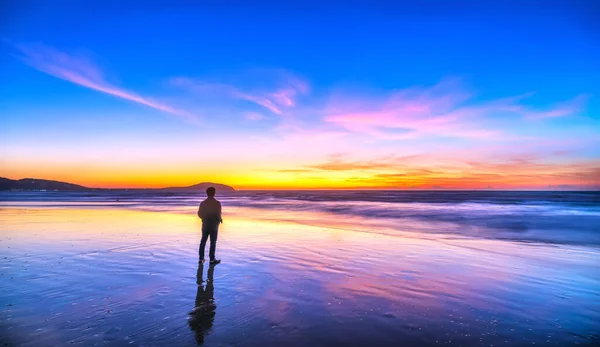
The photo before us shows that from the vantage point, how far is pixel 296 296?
7.19 metres

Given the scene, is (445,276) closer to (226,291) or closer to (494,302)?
(494,302)

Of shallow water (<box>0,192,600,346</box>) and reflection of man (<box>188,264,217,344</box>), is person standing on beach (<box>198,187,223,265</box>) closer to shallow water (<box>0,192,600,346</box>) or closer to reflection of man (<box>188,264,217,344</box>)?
shallow water (<box>0,192,600,346</box>)

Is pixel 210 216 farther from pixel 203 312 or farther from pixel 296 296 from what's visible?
pixel 203 312

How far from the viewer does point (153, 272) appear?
29.7 feet

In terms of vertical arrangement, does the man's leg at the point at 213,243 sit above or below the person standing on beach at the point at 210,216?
below

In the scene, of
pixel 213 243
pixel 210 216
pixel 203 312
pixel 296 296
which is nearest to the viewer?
pixel 203 312

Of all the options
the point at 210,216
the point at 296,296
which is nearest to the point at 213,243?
the point at 210,216

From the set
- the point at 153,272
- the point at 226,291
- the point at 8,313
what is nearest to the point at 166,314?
the point at 226,291

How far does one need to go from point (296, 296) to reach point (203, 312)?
6.41 feet

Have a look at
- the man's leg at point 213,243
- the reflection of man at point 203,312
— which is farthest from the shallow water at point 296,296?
the man's leg at point 213,243

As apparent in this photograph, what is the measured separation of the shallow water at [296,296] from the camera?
5285 mm

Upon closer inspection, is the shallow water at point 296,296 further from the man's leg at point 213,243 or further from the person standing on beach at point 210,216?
the person standing on beach at point 210,216

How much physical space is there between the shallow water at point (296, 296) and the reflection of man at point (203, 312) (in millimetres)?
21

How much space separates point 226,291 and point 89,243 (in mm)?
8954
